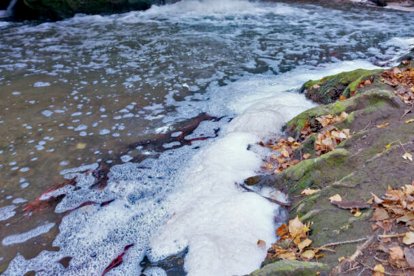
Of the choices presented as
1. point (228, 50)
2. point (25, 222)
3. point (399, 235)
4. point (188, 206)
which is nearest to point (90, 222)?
point (25, 222)

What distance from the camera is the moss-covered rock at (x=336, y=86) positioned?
622 cm

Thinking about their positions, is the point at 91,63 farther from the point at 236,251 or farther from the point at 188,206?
the point at 236,251

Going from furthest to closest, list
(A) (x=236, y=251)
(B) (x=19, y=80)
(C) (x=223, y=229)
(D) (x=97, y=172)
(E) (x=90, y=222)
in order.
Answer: (B) (x=19, y=80)
(D) (x=97, y=172)
(E) (x=90, y=222)
(C) (x=223, y=229)
(A) (x=236, y=251)

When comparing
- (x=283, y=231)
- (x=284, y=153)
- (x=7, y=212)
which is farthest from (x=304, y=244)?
(x=7, y=212)

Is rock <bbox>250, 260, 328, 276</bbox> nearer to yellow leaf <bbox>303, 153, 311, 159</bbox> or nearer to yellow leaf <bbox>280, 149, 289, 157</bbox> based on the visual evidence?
yellow leaf <bbox>303, 153, 311, 159</bbox>

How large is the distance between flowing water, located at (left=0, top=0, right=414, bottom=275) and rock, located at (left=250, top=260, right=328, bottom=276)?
61 cm

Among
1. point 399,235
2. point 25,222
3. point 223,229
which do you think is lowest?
point 25,222

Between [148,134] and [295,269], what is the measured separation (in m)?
4.09

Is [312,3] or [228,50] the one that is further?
[312,3]

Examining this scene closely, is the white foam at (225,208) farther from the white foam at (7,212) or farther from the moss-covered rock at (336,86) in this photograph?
the white foam at (7,212)

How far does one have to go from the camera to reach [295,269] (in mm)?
2611

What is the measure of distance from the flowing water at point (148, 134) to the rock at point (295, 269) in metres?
0.61

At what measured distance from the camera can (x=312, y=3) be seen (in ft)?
60.1

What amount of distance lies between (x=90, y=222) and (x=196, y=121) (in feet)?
9.66
